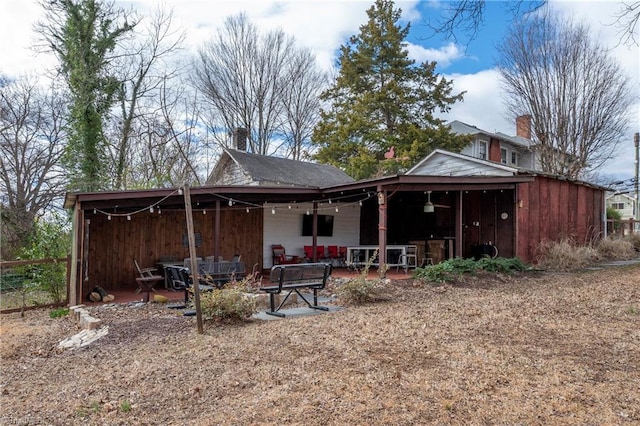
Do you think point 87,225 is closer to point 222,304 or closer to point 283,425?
point 222,304

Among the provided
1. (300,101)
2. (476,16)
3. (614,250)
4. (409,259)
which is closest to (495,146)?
(614,250)

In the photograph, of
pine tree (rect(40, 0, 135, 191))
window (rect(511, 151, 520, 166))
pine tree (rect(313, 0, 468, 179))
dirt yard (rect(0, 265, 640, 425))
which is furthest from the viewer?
window (rect(511, 151, 520, 166))

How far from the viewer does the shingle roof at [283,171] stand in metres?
16.5

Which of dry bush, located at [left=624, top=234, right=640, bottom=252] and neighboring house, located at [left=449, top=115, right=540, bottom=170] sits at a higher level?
neighboring house, located at [left=449, top=115, right=540, bottom=170]

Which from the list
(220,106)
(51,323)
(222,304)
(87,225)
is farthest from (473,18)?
(220,106)

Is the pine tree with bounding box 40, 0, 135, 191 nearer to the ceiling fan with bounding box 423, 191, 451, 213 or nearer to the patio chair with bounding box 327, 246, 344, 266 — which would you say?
the patio chair with bounding box 327, 246, 344, 266

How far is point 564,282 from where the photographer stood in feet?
32.1

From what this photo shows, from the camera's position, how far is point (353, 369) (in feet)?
13.8

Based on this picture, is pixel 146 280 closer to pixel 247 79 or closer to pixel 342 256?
pixel 342 256

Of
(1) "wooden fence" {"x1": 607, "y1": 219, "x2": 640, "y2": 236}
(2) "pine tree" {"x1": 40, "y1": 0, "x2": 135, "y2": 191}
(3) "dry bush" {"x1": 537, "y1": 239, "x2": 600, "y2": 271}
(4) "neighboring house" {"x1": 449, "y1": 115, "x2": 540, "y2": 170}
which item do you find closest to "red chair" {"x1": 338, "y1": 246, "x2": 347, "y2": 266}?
(3) "dry bush" {"x1": 537, "y1": 239, "x2": 600, "y2": 271}

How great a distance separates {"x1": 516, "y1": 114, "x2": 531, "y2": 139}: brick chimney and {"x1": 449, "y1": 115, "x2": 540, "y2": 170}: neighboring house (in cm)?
116

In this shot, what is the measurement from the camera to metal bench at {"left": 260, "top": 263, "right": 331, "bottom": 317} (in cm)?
698

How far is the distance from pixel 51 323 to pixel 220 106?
18863mm

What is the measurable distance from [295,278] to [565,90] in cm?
1741
